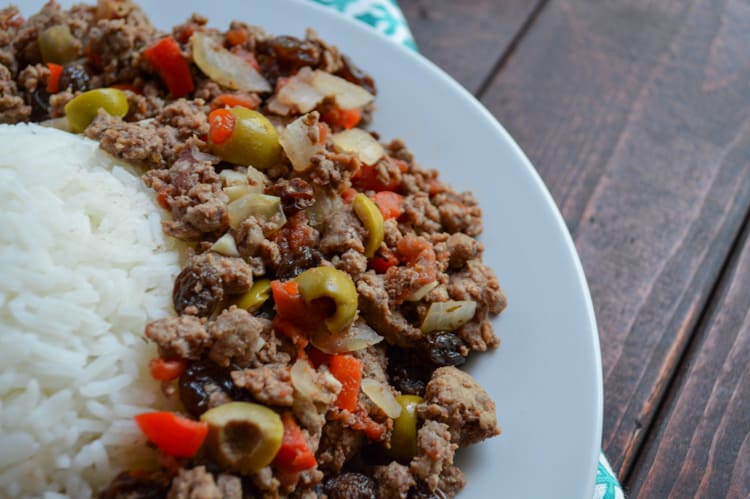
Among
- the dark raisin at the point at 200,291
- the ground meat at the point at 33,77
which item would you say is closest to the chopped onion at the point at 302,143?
the dark raisin at the point at 200,291

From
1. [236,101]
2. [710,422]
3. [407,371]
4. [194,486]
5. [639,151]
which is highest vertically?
[236,101]

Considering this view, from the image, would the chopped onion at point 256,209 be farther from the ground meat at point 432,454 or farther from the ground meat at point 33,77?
the ground meat at point 33,77

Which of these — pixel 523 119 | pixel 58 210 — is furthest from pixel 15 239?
pixel 523 119

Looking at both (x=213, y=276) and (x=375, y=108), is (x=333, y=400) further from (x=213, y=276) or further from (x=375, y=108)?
(x=375, y=108)

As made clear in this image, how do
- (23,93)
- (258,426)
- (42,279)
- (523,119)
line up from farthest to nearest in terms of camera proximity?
(523,119), (23,93), (42,279), (258,426)

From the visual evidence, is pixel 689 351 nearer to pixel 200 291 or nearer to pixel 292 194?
pixel 292 194

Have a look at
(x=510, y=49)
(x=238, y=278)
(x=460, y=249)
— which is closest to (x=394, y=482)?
(x=238, y=278)
